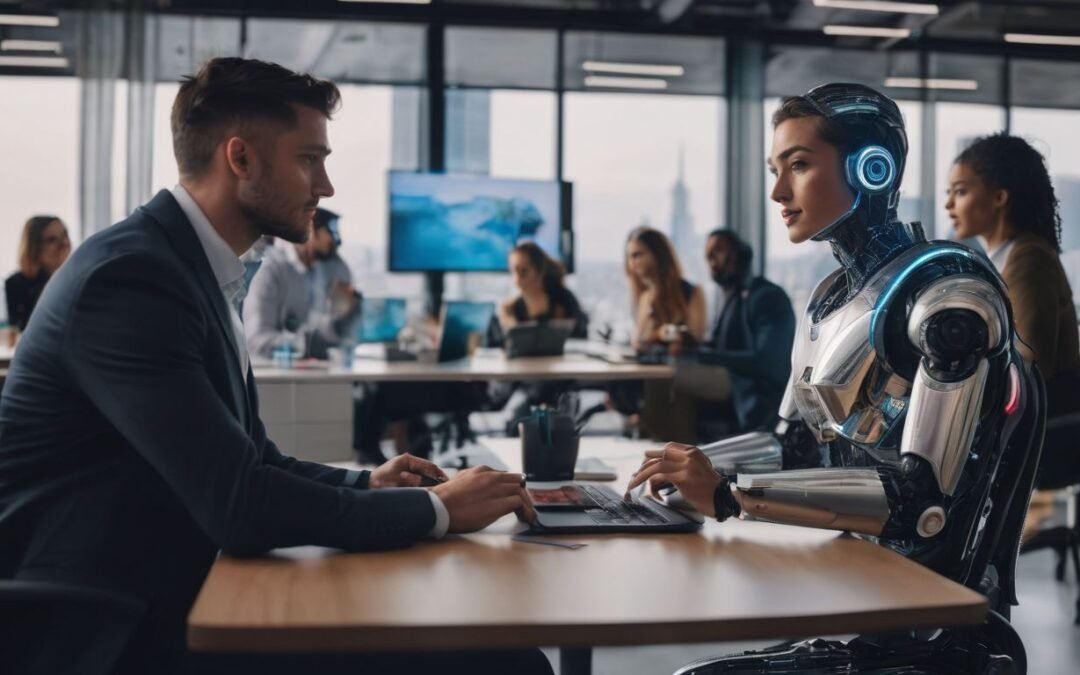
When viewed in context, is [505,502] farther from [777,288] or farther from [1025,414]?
[777,288]

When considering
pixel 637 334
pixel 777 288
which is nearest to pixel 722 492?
pixel 777 288

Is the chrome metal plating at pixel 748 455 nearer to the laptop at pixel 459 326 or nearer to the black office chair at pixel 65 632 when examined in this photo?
the black office chair at pixel 65 632

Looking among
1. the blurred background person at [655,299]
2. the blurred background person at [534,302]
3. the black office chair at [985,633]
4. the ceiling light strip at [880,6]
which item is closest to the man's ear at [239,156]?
the black office chair at [985,633]

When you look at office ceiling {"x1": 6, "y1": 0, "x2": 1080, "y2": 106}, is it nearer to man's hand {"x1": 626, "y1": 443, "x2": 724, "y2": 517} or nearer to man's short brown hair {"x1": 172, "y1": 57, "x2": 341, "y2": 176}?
man's short brown hair {"x1": 172, "y1": 57, "x2": 341, "y2": 176}

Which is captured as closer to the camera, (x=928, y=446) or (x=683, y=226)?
(x=928, y=446)

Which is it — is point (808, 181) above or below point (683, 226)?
below

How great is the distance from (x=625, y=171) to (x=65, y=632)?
25.0ft

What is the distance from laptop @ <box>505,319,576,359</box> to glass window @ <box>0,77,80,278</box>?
157 inches

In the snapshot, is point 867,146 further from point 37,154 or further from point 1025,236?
point 37,154

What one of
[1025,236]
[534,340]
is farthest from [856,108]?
[534,340]

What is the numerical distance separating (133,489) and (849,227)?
110 centimetres

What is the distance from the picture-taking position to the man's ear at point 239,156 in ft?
5.49

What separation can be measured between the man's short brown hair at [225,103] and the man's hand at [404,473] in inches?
21.6

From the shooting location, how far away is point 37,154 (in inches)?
309
